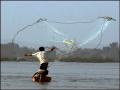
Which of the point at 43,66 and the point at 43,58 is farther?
the point at 43,66

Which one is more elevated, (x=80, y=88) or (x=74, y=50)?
(x=74, y=50)

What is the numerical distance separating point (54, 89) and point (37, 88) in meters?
0.82

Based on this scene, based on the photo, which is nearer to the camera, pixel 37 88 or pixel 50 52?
pixel 37 88

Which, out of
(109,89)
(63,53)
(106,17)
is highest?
(106,17)

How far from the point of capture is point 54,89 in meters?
25.2

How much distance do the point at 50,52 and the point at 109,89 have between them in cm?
361

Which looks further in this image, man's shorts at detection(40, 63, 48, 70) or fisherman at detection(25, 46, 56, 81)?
man's shorts at detection(40, 63, 48, 70)

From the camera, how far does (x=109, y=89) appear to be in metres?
25.7

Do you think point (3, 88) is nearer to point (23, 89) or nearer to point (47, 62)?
point (23, 89)

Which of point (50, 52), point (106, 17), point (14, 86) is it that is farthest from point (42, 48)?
point (106, 17)

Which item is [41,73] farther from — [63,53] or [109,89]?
[109,89]

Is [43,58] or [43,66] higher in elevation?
[43,58]

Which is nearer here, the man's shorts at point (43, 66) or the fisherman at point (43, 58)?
the fisherman at point (43, 58)

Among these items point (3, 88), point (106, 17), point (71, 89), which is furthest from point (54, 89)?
point (106, 17)
